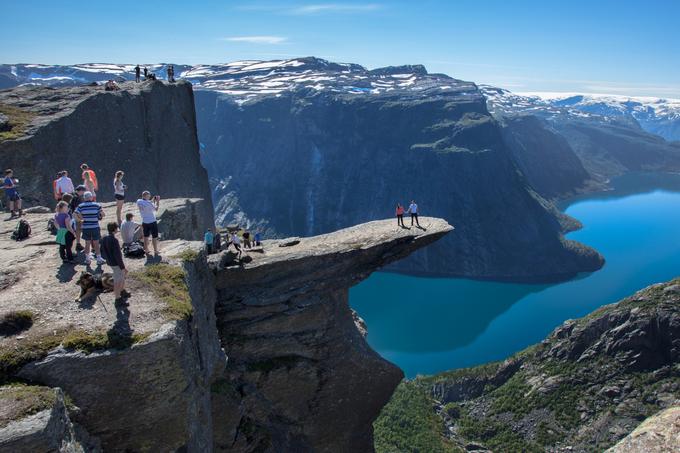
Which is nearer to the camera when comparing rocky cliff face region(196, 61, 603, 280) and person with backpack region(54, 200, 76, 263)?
person with backpack region(54, 200, 76, 263)

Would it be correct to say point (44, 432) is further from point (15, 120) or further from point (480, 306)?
point (480, 306)

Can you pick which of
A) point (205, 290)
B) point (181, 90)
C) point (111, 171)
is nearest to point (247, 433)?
point (205, 290)

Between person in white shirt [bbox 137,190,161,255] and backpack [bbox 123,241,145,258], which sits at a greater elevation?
person in white shirt [bbox 137,190,161,255]

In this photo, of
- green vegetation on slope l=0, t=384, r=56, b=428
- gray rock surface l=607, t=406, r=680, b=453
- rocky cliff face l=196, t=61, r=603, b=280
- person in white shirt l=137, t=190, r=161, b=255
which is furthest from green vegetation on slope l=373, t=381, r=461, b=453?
rocky cliff face l=196, t=61, r=603, b=280

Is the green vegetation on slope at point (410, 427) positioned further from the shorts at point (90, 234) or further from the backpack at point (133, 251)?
the shorts at point (90, 234)

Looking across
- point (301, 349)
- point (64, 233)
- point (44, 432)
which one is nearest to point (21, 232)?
point (64, 233)

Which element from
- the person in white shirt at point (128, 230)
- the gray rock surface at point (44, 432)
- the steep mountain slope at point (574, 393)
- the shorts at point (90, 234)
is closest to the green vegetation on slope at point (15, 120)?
the person in white shirt at point (128, 230)

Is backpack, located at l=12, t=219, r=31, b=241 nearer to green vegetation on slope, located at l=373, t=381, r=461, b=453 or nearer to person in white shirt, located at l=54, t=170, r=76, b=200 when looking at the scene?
person in white shirt, located at l=54, t=170, r=76, b=200
